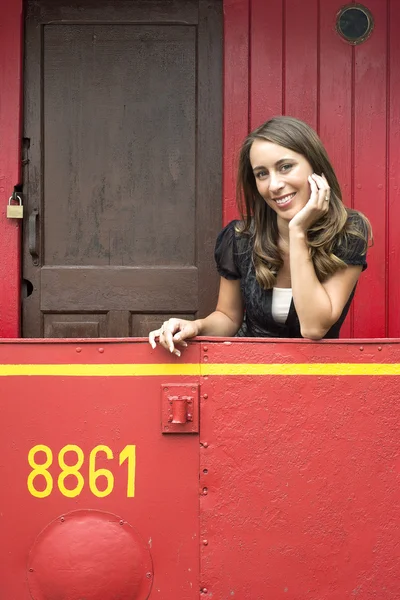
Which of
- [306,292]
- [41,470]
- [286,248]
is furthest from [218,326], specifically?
[41,470]

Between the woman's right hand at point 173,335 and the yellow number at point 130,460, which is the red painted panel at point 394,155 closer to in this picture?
the woman's right hand at point 173,335

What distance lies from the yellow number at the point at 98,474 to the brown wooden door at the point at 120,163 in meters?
1.53

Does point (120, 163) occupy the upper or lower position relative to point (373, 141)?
lower

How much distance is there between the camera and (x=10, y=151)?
3.83m

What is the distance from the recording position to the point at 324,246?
259 centimetres

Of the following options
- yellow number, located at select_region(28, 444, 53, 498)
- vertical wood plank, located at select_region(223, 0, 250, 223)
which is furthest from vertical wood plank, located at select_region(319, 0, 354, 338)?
yellow number, located at select_region(28, 444, 53, 498)

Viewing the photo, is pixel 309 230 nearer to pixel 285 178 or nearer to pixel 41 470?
pixel 285 178

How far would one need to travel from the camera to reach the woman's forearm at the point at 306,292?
2.42m

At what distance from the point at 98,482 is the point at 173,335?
1.73ft

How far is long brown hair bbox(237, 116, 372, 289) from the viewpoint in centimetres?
259

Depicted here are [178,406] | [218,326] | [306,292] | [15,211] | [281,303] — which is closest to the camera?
[178,406]

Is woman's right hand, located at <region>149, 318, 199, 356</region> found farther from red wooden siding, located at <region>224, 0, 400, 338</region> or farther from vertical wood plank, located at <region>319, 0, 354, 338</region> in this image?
vertical wood plank, located at <region>319, 0, 354, 338</region>

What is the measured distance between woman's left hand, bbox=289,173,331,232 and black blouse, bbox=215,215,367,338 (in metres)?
0.15

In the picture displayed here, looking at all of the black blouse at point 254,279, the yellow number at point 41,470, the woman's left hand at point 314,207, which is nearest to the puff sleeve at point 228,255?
the black blouse at point 254,279
